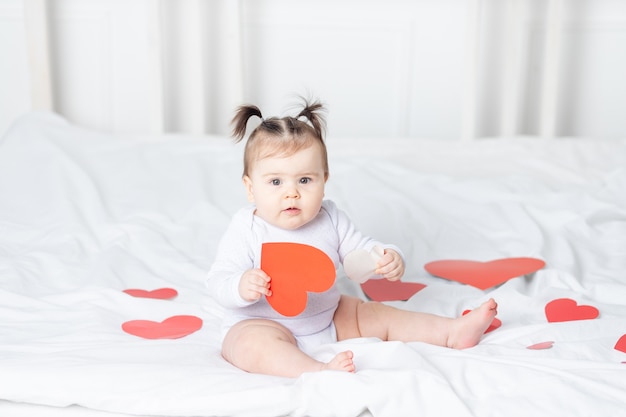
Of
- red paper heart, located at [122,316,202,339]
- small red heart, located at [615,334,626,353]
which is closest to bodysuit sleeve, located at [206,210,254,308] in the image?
red paper heart, located at [122,316,202,339]

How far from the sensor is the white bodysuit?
102 centimetres

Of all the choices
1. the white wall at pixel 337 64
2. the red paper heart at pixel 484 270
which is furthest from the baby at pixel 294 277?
the white wall at pixel 337 64

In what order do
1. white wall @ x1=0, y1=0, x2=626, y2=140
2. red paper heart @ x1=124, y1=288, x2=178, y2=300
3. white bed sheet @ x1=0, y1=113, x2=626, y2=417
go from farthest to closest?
white wall @ x1=0, y1=0, x2=626, y2=140, red paper heart @ x1=124, y1=288, x2=178, y2=300, white bed sheet @ x1=0, y1=113, x2=626, y2=417

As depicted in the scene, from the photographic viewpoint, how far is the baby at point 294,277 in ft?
3.15

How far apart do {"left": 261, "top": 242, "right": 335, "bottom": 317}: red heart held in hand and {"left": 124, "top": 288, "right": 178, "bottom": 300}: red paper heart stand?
1.04 feet

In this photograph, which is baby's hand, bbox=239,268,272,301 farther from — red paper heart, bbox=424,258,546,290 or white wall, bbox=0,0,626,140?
white wall, bbox=0,0,626,140

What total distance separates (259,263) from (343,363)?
221mm

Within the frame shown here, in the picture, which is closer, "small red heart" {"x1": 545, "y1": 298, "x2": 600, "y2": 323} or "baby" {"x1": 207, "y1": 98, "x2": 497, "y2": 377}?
"baby" {"x1": 207, "y1": 98, "x2": 497, "y2": 377}

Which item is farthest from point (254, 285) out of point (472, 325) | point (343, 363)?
point (472, 325)

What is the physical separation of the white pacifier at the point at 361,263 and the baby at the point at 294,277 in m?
A: 0.01

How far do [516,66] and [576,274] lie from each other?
954 mm

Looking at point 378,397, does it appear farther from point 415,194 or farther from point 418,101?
point 418,101

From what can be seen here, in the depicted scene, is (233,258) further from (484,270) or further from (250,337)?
(484,270)

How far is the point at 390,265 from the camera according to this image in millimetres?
1012
